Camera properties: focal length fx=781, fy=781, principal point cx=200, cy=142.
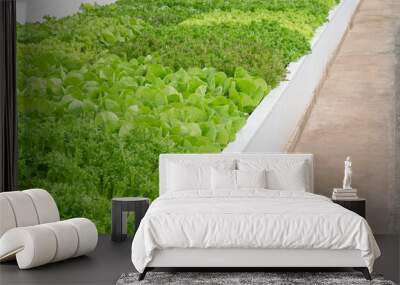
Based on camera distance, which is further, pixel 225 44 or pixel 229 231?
pixel 225 44

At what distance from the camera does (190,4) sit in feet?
26.8

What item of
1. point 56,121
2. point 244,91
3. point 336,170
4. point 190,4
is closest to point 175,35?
point 190,4

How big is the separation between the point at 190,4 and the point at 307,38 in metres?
1.27

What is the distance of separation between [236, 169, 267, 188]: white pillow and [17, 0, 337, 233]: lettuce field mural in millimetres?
713

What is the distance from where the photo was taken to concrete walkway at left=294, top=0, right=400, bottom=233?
7816mm

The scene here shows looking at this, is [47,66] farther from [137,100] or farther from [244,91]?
[244,91]

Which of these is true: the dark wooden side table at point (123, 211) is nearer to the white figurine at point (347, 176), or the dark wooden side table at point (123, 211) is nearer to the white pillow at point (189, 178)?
the white pillow at point (189, 178)

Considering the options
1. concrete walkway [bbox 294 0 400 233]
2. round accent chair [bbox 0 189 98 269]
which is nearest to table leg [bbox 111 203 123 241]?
round accent chair [bbox 0 189 98 269]

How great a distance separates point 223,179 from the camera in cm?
714

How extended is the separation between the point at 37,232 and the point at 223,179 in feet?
6.40

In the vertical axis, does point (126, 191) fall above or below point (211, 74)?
below

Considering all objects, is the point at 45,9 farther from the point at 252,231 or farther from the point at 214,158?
the point at 252,231

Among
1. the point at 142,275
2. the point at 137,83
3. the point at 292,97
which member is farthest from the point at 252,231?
the point at 137,83

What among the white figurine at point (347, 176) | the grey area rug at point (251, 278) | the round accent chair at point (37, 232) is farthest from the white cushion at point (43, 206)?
the white figurine at point (347, 176)
